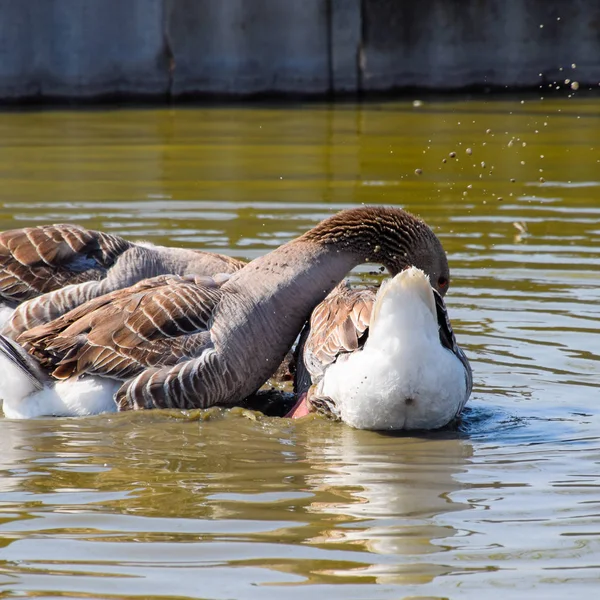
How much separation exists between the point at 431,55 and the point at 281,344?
13.8m

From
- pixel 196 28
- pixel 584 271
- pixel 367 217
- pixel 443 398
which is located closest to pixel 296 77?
pixel 196 28

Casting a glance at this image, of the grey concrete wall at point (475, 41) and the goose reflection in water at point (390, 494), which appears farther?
the grey concrete wall at point (475, 41)

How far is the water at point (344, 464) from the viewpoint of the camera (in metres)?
4.41

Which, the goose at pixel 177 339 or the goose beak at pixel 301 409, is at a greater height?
the goose at pixel 177 339

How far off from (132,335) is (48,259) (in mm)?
1501

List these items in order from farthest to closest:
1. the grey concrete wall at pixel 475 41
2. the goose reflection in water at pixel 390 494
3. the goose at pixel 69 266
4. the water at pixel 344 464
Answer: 1. the grey concrete wall at pixel 475 41
2. the goose at pixel 69 266
3. the goose reflection in water at pixel 390 494
4. the water at pixel 344 464

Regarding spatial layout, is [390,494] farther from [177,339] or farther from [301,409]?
[177,339]

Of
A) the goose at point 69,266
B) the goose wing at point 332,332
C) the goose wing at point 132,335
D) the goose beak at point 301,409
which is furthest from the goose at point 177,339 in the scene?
the goose at point 69,266

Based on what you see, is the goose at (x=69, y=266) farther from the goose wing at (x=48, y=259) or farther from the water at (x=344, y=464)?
the water at (x=344, y=464)

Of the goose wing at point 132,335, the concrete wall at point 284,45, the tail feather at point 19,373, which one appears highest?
the concrete wall at point 284,45

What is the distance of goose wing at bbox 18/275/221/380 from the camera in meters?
6.81

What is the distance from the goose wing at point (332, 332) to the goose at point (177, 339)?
15cm

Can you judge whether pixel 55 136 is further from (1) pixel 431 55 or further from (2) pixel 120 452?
(2) pixel 120 452

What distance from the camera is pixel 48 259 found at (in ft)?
26.5
